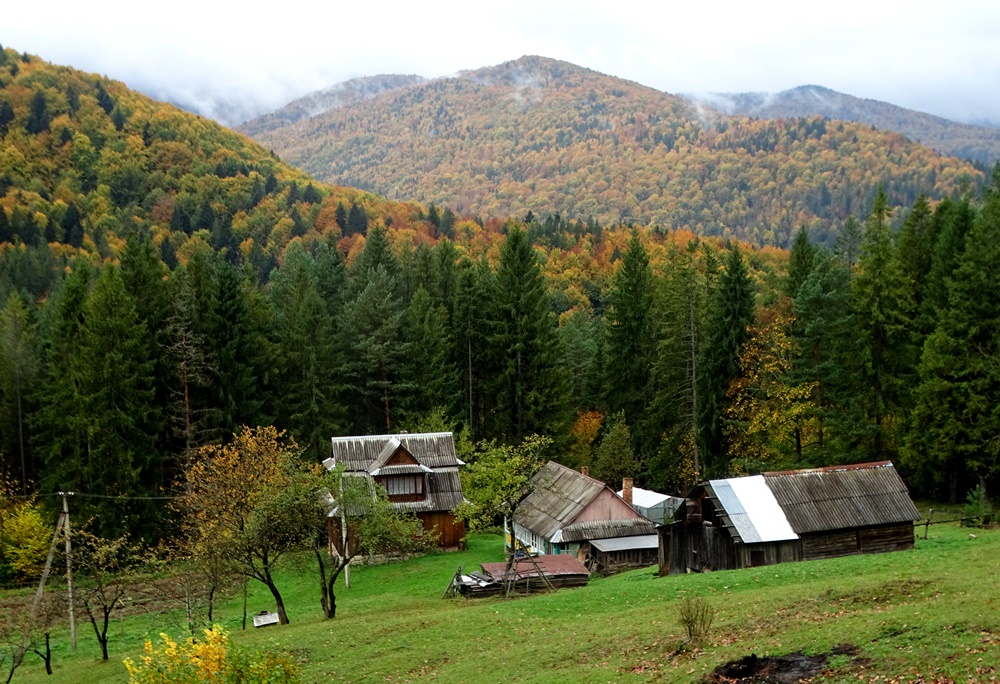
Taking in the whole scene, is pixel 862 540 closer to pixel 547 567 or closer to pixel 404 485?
pixel 547 567

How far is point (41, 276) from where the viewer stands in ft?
334

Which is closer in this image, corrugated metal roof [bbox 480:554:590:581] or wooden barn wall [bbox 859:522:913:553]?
wooden barn wall [bbox 859:522:913:553]

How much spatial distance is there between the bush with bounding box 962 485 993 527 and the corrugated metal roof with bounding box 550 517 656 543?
15.8 metres

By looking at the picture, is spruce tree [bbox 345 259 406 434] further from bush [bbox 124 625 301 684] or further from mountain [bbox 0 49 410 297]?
mountain [bbox 0 49 410 297]

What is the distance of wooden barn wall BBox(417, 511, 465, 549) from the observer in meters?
50.6

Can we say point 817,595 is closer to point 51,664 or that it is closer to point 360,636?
point 360,636

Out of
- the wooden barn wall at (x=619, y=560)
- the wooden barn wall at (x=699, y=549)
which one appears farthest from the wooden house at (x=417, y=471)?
the wooden barn wall at (x=699, y=549)

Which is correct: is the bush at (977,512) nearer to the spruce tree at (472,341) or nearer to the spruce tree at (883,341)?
the spruce tree at (883,341)

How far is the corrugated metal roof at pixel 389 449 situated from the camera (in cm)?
4962

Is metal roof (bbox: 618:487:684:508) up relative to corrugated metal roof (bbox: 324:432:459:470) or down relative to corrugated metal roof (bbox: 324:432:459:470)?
down

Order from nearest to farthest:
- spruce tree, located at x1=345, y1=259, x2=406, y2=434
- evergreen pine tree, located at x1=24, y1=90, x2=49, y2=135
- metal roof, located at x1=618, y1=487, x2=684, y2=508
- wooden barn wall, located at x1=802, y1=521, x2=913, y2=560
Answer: wooden barn wall, located at x1=802, y1=521, x2=913, y2=560 < metal roof, located at x1=618, y1=487, x2=684, y2=508 < spruce tree, located at x1=345, y1=259, x2=406, y2=434 < evergreen pine tree, located at x1=24, y1=90, x2=49, y2=135

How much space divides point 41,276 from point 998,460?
105593 mm

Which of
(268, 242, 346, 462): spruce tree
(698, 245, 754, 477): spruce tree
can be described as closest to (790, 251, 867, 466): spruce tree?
(698, 245, 754, 477): spruce tree

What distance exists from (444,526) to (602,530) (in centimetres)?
1118
